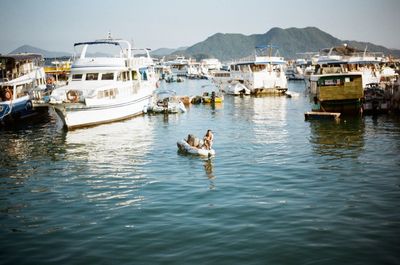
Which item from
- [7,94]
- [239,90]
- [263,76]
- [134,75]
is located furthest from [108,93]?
[263,76]

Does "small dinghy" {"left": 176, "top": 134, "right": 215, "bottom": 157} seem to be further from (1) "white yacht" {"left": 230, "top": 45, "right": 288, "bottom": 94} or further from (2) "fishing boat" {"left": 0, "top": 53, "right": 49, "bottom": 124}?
(1) "white yacht" {"left": 230, "top": 45, "right": 288, "bottom": 94}

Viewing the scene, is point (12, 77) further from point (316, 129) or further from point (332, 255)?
point (332, 255)

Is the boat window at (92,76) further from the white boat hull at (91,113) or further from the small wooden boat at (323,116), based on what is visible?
the small wooden boat at (323,116)

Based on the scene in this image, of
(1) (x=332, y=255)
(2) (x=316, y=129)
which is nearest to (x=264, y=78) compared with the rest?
(2) (x=316, y=129)

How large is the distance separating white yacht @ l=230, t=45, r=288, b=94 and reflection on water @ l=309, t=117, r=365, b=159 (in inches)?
1174

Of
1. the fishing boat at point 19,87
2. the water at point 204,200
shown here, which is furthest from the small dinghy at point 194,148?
the fishing boat at point 19,87

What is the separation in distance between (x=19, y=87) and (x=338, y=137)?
3314 cm

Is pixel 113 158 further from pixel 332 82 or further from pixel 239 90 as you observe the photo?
pixel 239 90

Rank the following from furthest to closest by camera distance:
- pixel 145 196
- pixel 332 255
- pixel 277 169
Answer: pixel 277 169
pixel 145 196
pixel 332 255

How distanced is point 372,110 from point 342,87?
4.59 meters

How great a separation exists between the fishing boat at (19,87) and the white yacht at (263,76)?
3438 centimetres

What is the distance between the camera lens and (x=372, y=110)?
129 feet

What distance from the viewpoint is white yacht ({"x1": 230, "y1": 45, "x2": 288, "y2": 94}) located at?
66062 millimetres

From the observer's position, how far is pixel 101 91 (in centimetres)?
3591
